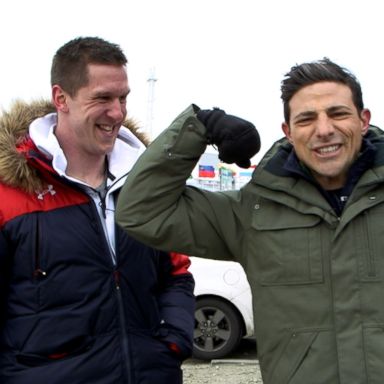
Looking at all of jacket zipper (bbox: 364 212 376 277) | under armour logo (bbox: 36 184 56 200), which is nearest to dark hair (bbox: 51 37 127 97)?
under armour logo (bbox: 36 184 56 200)

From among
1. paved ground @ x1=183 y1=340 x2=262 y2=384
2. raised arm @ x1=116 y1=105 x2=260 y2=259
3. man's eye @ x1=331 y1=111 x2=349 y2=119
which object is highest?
man's eye @ x1=331 y1=111 x2=349 y2=119

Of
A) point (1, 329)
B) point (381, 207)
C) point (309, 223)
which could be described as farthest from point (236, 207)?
point (1, 329)

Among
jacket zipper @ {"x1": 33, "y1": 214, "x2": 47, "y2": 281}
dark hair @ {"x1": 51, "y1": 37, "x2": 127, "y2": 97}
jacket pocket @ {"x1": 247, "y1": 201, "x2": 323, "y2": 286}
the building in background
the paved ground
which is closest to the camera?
jacket pocket @ {"x1": 247, "y1": 201, "x2": 323, "y2": 286}

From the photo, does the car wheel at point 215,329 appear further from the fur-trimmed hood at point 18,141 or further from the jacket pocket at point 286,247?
the jacket pocket at point 286,247

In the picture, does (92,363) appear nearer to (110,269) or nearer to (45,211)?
(110,269)

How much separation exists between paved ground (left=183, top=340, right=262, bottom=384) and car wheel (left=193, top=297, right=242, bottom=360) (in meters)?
0.13

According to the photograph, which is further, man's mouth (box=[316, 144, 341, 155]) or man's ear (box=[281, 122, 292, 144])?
man's ear (box=[281, 122, 292, 144])

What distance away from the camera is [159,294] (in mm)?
2758

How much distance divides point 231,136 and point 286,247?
419 mm

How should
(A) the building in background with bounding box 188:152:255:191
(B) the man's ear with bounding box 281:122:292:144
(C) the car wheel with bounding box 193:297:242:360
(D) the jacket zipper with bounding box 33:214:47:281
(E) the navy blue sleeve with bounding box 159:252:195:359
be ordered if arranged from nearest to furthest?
(B) the man's ear with bounding box 281:122:292:144, (D) the jacket zipper with bounding box 33:214:47:281, (E) the navy blue sleeve with bounding box 159:252:195:359, (C) the car wheel with bounding box 193:297:242:360, (A) the building in background with bounding box 188:152:255:191

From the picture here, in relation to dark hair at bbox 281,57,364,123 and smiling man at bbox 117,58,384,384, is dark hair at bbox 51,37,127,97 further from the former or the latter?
dark hair at bbox 281,57,364,123

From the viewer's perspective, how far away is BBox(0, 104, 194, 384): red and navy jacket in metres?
2.34

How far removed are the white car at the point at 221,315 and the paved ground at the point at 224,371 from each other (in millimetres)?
152

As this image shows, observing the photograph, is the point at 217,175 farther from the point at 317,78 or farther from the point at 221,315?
the point at 317,78
